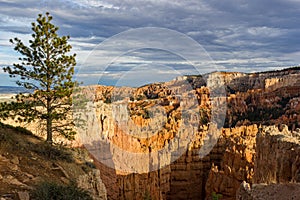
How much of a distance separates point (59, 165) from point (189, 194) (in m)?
18.5

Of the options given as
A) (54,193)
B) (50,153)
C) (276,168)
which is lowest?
(276,168)

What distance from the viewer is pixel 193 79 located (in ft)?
224

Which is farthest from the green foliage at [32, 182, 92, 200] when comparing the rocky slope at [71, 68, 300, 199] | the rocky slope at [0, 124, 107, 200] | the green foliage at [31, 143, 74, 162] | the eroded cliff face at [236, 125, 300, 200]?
the rocky slope at [71, 68, 300, 199]

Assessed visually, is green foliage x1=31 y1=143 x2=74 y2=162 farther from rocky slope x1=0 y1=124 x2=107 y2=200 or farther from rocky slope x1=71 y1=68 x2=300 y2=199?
rocky slope x1=71 y1=68 x2=300 y2=199

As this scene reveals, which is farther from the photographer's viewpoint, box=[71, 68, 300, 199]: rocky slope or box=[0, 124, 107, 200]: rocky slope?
box=[71, 68, 300, 199]: rocky slope

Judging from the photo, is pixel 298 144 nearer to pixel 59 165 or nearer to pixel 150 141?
pixel 59 165

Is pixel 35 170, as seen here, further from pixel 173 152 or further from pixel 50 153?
pixel 173 152

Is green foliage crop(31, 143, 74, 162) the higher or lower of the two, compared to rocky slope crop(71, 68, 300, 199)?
higher

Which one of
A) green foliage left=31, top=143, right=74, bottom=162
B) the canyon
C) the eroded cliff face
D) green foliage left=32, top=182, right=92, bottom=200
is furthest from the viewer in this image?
the canyon

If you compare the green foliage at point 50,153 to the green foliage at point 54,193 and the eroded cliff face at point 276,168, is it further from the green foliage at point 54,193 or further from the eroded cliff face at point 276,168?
the eroded cliff face at point 276,168

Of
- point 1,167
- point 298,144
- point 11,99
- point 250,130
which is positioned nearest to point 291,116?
point 250,130

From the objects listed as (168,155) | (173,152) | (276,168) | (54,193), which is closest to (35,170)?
(54,193)

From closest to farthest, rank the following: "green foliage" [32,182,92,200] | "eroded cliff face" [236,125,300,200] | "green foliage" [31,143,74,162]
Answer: "green foliage" [32,182,92,200] → "eroded cliff face" [236,125,300,200] → "green foliage" [31,143,74,162]

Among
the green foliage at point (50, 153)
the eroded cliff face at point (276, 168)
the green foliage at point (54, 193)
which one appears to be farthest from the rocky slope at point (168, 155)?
the green foliage at point (54, 193)
